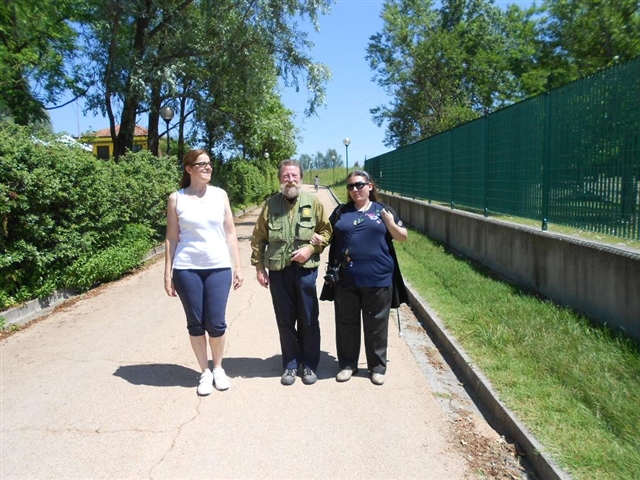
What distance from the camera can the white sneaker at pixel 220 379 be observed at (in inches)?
183

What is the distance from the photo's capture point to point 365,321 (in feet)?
15.7

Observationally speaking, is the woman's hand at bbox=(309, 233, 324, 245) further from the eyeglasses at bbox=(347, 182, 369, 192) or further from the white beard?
the eyeglasses at bbox=(347, 182, 369, 192)

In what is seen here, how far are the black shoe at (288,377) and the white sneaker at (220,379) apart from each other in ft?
1.52

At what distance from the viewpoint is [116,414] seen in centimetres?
420

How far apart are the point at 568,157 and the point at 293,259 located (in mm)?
3878

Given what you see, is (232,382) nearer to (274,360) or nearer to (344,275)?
(274,360)

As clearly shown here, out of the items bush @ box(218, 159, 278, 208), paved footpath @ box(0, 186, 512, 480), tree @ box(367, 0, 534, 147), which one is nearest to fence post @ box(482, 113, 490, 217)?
paved footpath @ box(0, 186, 512, 480)

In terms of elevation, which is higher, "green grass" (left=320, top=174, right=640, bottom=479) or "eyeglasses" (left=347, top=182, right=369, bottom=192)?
"eyeglasses" (left=347, top=182, right=369, bottom=192)

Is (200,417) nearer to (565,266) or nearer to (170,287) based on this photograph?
(170,287)

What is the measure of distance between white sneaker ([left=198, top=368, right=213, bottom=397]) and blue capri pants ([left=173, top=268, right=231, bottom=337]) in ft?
1.14

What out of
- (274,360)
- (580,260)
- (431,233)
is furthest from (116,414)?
(431,233)

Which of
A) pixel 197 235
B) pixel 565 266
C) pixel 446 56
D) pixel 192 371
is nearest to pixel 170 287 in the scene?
pixel 197 235

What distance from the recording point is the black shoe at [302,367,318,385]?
4.74 m

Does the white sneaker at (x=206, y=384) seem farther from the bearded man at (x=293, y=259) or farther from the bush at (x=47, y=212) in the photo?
the bush at (x=47, y=212)
